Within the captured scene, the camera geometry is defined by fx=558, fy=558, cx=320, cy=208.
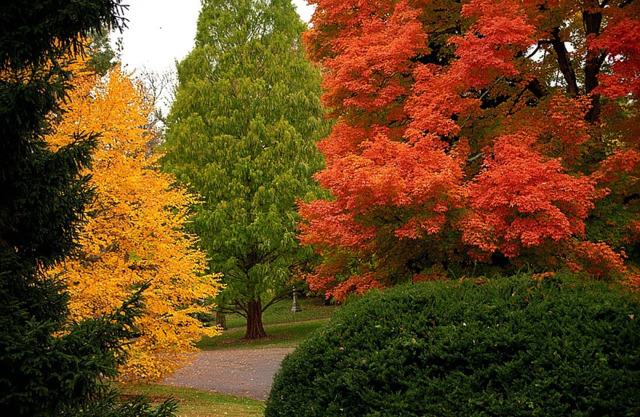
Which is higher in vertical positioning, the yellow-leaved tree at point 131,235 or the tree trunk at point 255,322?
the yellow-leaved tree at point 131,235

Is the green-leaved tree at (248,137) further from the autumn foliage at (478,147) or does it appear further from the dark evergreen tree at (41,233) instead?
the dark evergreen tree at (41,233)

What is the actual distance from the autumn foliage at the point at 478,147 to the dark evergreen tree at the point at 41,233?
4.73 metres

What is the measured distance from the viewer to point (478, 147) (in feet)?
36.6

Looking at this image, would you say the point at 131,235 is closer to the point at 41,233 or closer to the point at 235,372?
the point at 41,233

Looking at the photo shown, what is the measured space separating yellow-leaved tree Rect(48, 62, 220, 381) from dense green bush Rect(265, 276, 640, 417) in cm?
753

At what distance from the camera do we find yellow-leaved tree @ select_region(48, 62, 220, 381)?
1220 cm

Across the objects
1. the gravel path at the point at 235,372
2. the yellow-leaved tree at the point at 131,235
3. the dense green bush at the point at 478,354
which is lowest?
the gravel path at the point at 235,372

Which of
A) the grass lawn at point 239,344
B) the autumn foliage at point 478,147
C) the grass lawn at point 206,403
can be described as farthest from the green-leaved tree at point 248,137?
the autumn foliage at point 478,147

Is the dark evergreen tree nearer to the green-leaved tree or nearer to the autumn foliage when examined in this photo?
the autumn foliage

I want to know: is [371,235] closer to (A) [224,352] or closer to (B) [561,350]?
(B) [561,350]

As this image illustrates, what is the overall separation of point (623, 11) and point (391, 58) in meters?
4.25

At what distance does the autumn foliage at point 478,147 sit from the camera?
29.0 feet

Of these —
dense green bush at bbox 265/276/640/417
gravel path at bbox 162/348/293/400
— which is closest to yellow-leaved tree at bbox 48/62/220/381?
gravel path at bbox 162/348/293/400

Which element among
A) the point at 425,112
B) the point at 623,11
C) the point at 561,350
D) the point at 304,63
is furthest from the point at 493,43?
the point at 304,63
